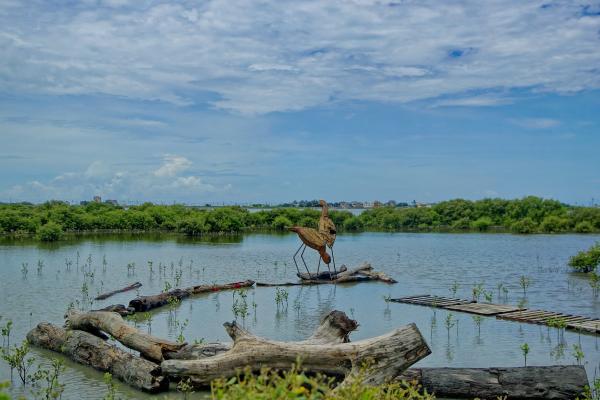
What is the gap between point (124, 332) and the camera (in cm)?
1040

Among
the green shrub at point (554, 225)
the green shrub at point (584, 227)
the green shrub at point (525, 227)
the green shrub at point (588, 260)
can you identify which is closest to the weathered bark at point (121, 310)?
the green shrub at point (588, 260)

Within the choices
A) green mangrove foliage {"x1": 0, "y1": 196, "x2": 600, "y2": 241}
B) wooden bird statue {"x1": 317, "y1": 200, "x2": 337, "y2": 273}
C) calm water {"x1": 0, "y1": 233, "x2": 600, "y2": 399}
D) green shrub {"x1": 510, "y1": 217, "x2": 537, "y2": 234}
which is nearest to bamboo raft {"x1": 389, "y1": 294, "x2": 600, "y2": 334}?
calm water {"x1": 0, "y1": 233, "x2": 600, "y2": 399}

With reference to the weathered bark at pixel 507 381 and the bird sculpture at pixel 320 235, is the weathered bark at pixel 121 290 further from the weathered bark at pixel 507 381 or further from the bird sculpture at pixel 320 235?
the weathered bark at pixel 507 381

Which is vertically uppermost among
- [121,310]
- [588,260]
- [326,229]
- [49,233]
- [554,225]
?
[554,225]

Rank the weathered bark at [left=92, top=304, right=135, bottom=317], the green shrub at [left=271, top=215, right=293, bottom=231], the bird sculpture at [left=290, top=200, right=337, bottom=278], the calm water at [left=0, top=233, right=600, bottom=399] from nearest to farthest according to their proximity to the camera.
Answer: the calm water at [left=0, top=233, right=600, bottom=399], the weathered bark at [left=92, top=304, right=135, bottom=317], the bird sculpture at [left=290, top=200, right=337, bottom=278], the green shrub at [left=271, top=215, right=293, bottom=231]

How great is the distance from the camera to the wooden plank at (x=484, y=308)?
15.4 m

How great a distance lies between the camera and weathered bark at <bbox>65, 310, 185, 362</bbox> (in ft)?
31.9

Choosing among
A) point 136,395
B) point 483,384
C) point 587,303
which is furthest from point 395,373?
point 587,303

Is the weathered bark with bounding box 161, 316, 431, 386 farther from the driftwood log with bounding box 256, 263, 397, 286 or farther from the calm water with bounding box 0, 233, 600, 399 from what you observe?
the driftwood log with bounding box 256, 263, 397, 286

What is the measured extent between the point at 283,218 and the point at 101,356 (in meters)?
52.7

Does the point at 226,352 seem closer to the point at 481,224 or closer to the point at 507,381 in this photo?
the point at 507,381

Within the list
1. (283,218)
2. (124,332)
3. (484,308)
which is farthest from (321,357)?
(283,218)

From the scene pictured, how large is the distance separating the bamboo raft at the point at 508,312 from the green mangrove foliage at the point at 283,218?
30591 mm

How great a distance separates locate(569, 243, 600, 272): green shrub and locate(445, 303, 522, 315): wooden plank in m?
9.02
